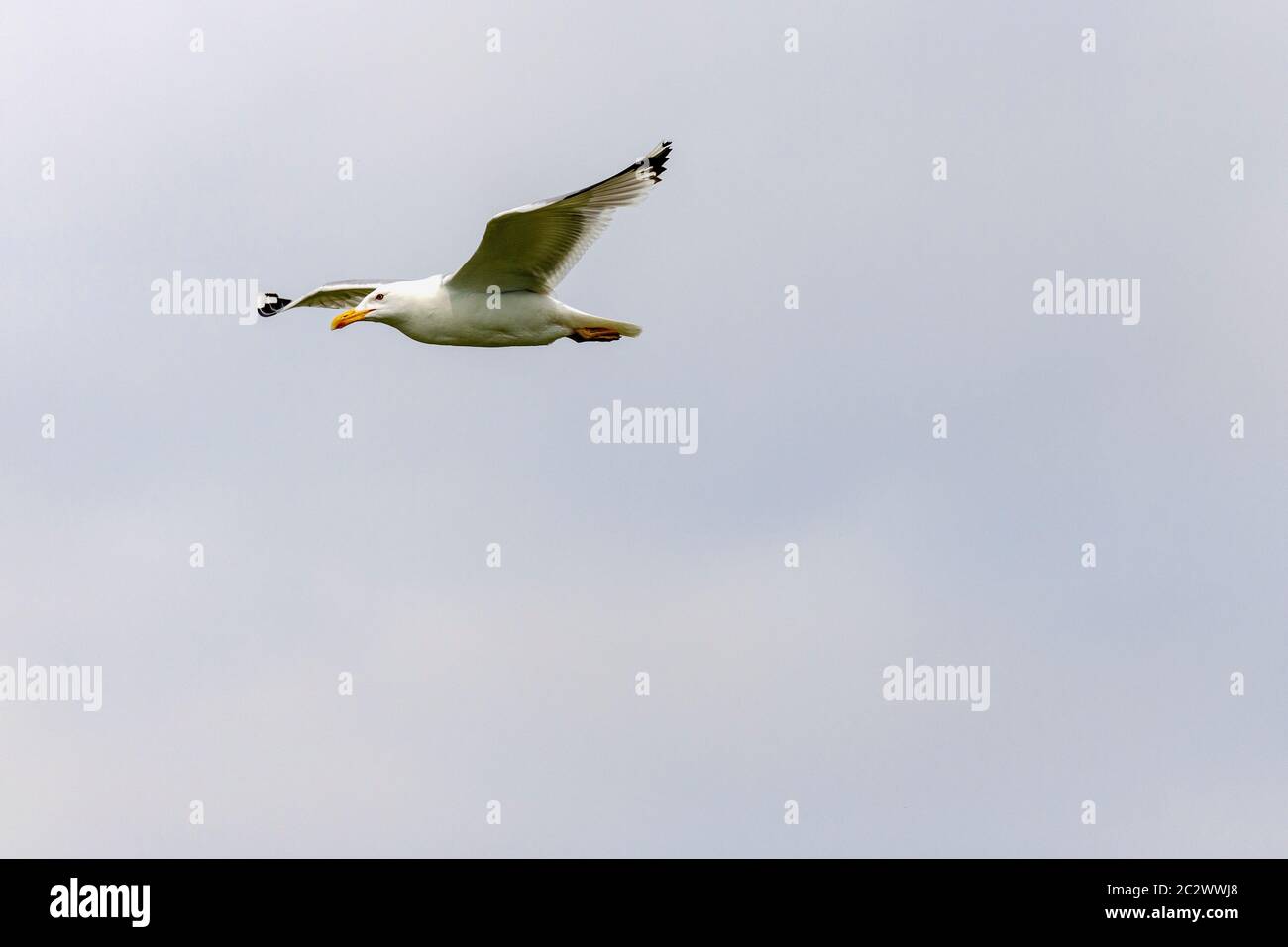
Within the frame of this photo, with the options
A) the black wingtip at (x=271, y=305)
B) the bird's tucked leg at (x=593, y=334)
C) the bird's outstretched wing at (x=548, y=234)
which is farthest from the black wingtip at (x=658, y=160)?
the black wingtip at (x=271, y=305)

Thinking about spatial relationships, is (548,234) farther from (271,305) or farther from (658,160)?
(271,305)

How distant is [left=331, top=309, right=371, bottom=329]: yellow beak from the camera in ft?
54.6

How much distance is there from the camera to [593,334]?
16.8 m

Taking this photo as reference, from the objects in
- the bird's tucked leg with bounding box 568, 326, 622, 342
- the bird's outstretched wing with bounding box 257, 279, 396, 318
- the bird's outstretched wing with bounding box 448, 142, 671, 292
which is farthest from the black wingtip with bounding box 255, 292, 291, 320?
the bird's tucked leg with bounding box 568, 326, 622, 342

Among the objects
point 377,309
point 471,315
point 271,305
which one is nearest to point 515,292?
point 471,315

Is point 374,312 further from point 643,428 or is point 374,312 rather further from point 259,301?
point 643,428

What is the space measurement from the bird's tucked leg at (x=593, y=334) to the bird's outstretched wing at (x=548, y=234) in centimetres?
47

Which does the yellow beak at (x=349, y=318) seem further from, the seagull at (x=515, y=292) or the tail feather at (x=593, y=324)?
Result: the tail feather at (x=593, y=324)

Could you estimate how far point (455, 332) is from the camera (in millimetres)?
16531

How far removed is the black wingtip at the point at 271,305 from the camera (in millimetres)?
19500

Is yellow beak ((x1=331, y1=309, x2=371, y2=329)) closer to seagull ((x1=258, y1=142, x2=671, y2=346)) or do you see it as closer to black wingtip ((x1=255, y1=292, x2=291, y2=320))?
seagull ((x1=258, y1=142, x2=671, y2=346))

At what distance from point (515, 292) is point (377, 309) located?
4.01 ft

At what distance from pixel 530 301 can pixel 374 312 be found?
4.52 ft
